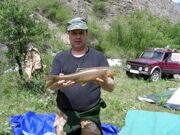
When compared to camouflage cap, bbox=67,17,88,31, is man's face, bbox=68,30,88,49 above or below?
below

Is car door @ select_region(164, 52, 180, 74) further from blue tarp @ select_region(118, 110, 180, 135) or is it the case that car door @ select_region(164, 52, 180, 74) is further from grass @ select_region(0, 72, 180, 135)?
blue tarp @ select_region(118, 110, 180, 135)

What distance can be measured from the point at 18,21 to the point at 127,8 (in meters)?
44.7

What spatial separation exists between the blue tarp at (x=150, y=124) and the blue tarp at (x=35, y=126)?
0.84 ft

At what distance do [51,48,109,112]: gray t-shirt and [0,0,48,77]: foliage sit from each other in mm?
7389

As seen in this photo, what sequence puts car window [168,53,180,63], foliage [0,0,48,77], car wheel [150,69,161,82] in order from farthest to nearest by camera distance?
car window [168,53,180,63]
car wheel [150,69,161,82]
foliage [0,0,48,77]

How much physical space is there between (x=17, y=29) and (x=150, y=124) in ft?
17.4

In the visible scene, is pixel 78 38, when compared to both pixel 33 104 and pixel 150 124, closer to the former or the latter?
pixel 150 124

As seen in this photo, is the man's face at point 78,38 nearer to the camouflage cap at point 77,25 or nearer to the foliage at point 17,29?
the camouflage cap at point 77,25

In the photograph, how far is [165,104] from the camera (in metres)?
10.9

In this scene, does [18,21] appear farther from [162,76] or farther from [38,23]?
[162,76]

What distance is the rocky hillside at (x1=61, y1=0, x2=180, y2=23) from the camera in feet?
163

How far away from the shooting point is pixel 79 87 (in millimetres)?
4301

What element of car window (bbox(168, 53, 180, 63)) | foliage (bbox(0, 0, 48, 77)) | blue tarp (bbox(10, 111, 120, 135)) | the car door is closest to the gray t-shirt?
blue tarp (bbox(10, 111, 120, 135))

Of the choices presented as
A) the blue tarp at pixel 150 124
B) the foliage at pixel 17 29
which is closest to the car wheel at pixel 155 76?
the foliage at pixel 17 29
